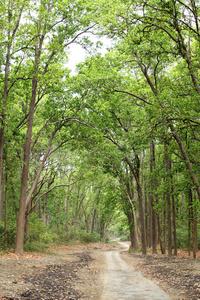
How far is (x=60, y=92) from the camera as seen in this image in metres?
17.7

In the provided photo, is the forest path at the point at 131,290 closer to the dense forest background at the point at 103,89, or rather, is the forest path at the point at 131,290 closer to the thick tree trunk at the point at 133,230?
the dense forest background at the point at 103,89

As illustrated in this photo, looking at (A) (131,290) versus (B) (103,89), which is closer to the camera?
(A) (131,290)

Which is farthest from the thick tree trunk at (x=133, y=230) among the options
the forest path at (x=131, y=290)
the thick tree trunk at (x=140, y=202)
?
the forest path at (x=131, y=290)

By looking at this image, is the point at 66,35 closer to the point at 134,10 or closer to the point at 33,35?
the point at 33,35

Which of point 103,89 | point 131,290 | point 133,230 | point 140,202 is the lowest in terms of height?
point 133,230

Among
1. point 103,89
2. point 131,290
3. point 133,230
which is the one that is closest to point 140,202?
point 133,230

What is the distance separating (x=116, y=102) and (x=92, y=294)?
15.4m

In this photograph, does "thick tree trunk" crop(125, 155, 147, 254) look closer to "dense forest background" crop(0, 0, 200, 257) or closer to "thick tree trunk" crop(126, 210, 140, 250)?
"dense forest background" crop(0, 0, 200, 257)

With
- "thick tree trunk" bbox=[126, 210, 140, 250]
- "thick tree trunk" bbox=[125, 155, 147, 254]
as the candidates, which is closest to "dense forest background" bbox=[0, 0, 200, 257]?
"thick tree trunk" bbox=[125, 155, 147, 254]

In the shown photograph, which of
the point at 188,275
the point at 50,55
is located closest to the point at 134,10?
the point at 50,55

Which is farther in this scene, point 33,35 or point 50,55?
point 50,55

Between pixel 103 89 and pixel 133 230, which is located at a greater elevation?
pixel 103 89

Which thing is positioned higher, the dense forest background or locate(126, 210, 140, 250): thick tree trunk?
the dense forest background

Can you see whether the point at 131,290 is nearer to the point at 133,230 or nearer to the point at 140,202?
the point at 140,202
